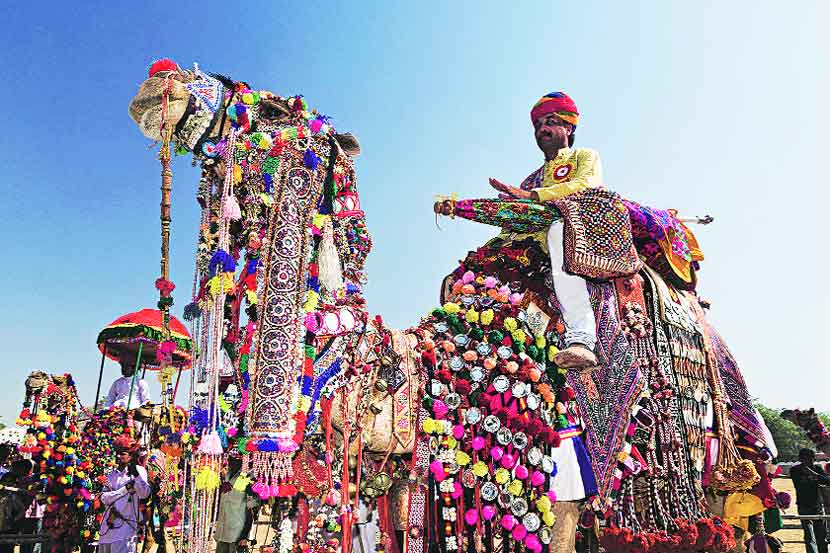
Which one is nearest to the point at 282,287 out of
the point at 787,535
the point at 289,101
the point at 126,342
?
the point at 289,101

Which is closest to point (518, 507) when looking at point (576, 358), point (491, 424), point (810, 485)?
point (491, 424)

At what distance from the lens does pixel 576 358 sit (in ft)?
12.4

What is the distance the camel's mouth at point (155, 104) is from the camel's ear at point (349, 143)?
889 millimetres

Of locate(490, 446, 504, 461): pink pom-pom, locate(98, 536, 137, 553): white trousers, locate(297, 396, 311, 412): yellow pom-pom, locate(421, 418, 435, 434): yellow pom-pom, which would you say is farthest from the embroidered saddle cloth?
locate(98, 536, 137, 553): white trousers

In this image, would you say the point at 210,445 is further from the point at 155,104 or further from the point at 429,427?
the point at 155,104

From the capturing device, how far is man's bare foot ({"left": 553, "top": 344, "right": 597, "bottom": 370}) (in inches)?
149

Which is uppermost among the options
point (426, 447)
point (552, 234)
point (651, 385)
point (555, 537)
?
point (552, 234)

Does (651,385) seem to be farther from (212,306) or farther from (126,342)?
(126,342)

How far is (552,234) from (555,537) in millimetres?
1954

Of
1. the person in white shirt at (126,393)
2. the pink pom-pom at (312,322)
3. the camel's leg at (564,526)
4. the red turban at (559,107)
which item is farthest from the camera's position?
the person in white shirt at (126,393)

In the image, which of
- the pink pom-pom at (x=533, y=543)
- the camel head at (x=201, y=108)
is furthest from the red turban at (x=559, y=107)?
the pink pom-pom at (x=533, y=543)

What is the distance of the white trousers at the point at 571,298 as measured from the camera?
3.91 meters

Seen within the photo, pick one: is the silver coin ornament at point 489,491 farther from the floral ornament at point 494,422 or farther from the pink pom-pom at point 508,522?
the pink pom-pom at point 508,522

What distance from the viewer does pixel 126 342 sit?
9.14 metres
